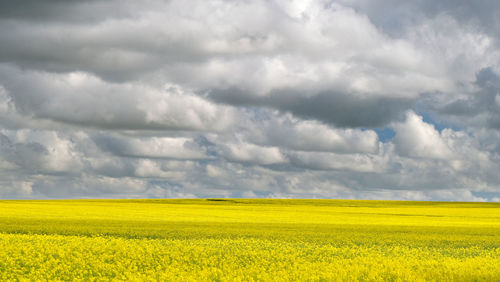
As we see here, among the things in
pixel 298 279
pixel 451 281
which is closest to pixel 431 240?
pixel 451 281

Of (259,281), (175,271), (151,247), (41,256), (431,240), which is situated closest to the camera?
(259,281)

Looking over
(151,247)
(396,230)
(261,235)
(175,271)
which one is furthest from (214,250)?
(396,230)

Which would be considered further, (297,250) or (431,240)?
(431,240)

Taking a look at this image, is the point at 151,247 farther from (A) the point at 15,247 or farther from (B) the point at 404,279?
(B) the point at 404,279

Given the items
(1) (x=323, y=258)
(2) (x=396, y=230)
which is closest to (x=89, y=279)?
(1) (x=323, y=258)

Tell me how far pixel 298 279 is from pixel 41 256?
1442 cm

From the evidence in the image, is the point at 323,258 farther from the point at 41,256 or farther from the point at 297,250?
the point at 41,256

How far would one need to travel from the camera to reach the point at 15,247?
99.7 ft

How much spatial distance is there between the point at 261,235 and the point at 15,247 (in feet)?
64.8

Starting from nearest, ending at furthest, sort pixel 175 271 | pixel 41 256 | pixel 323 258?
pixel 175 271, pixel 41 256, pixel 323 258

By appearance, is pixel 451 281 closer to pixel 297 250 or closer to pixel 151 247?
pixel 297 250

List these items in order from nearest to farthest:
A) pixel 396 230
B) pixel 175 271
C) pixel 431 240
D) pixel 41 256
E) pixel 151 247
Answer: pixel 175 271 → pixel 41 256 → pixel 151 247 → pixel 431 240 → pixel 396 230

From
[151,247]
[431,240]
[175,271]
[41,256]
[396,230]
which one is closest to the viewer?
[175,271]

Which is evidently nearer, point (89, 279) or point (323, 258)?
point (89, 279)
